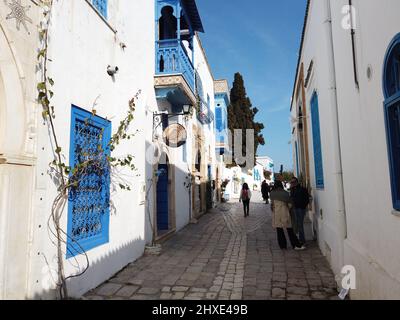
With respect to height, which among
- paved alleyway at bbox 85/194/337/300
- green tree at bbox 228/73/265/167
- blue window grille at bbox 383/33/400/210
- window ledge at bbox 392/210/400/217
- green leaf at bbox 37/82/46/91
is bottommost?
paved alleyway at bbox 85/194/337/300

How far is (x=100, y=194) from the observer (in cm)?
484

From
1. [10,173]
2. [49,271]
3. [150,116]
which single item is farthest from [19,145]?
[150,116]

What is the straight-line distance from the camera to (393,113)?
2.58m

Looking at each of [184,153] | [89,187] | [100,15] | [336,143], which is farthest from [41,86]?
[184,153]

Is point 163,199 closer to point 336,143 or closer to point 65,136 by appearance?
point 65,136

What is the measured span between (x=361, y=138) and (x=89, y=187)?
3.77 meters

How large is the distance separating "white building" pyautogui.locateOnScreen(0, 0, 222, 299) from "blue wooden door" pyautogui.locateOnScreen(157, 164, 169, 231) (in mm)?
1071

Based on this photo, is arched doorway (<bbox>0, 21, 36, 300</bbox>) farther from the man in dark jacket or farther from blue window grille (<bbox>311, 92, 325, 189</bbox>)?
the man in dark jacket

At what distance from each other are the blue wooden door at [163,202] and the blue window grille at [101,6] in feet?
14.3

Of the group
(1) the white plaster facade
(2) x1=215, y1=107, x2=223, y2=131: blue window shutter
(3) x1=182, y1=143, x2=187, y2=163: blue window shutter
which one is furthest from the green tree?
(1) the white plaster facade

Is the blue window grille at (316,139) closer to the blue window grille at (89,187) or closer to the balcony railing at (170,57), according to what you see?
the balcony railing at (170,57)

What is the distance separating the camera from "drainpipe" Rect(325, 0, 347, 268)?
14.6ft

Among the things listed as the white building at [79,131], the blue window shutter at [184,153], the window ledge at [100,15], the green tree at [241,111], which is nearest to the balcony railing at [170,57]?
the white building at [79,131]

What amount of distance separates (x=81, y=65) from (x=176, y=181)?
5.30 meters
